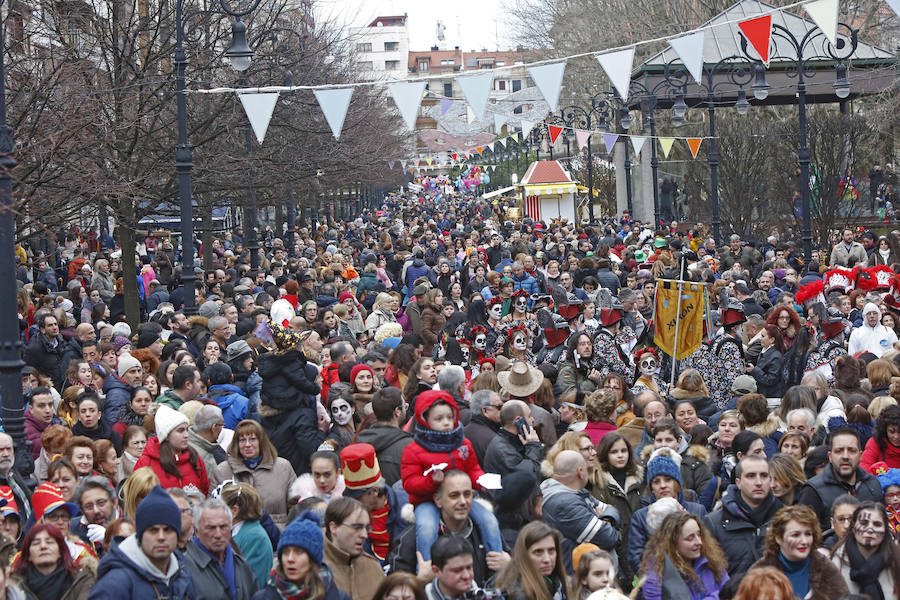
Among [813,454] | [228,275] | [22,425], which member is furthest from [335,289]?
[813,454]

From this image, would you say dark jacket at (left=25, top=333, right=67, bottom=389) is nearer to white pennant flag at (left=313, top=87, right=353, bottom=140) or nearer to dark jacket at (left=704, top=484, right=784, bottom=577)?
white pennant flag at (left=313, top=87, right=353, bottom=140)

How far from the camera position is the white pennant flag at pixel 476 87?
1677 cm

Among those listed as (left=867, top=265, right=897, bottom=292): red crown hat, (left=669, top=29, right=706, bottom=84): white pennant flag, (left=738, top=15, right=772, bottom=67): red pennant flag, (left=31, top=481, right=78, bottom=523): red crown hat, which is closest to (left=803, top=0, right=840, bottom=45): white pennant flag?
(left=738, top=15, right=772, bottom=67): red pennant flag

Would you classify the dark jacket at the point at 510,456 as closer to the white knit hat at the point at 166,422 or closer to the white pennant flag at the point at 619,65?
the white knit hat at the point at 166,422

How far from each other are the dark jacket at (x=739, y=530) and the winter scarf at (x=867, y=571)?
1.89 ft

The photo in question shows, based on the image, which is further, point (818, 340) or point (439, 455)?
point (818, 340)

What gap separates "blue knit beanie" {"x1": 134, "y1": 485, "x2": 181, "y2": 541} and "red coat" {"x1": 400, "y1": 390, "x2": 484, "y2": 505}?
1377 mm

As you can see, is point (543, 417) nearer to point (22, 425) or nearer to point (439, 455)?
point (439, 455)

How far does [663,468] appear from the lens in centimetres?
766

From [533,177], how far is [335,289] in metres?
35.3

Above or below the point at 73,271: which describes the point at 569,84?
above

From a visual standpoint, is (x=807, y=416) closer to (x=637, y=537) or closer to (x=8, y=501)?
(x=637, y=537)

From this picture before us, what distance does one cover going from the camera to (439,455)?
7.07 m

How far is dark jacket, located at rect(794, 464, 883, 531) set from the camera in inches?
301
